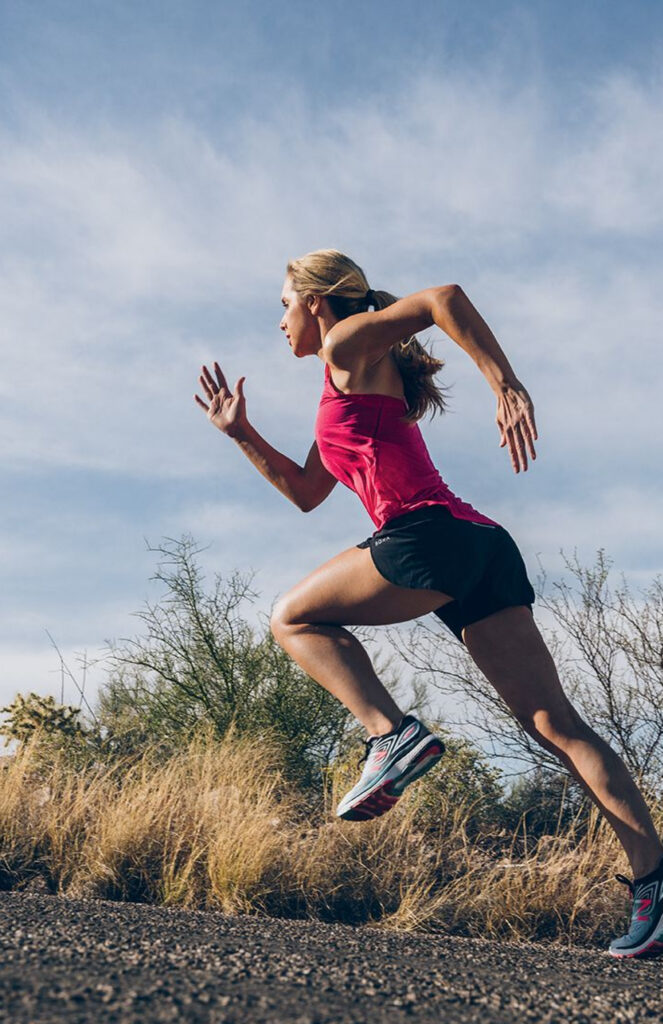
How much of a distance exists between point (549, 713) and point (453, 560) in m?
0.67

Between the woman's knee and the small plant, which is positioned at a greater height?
the small plant

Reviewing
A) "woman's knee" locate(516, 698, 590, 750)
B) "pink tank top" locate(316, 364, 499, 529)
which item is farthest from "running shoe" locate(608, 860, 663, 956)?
"pink tank top" locate(316, 364, 499, 529)

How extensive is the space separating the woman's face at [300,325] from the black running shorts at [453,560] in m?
0.81

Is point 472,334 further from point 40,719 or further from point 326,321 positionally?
point 40,719

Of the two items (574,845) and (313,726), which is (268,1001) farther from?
(313,726)

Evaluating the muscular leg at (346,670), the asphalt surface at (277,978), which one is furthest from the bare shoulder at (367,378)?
the asphalt surface at (277,978)

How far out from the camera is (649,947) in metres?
3.45

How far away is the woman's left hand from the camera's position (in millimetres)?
2934

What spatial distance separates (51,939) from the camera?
8.82 ft

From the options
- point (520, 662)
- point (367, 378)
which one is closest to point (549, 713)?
point (520, 662)

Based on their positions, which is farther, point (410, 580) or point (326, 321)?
point (326, 321)

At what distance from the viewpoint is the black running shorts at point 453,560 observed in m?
3.17

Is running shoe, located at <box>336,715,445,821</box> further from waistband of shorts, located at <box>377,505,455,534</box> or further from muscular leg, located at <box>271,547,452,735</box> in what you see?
waistband of shorts, located at <box>377,505,455,534</box>

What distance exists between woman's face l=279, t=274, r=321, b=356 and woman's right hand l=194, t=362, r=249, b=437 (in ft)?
1.23
